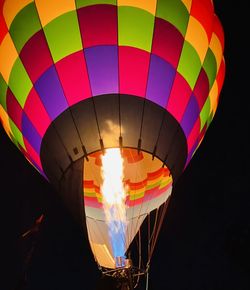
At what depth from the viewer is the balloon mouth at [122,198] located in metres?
3.91

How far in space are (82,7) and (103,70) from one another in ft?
1.46

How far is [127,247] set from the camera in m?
3.86

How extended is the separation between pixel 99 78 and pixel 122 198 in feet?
4.74

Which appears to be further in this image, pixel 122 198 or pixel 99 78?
pixel 122 198

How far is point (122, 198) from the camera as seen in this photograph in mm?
Result: 3930

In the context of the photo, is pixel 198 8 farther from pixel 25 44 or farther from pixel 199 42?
pixel 25 44

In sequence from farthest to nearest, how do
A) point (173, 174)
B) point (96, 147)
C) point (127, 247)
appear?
point (127, 247)
point (173, 174)
point (96, 147)

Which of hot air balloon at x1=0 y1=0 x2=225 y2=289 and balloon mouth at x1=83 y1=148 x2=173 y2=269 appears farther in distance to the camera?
balloon mouth at x1=83 y1=148 x2=173 y2=269

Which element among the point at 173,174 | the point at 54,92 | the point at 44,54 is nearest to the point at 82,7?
the point at 44,54

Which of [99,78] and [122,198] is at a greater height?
[99,78]

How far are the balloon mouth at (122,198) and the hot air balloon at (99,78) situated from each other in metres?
0.76

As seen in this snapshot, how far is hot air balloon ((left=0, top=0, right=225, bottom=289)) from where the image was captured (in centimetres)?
284

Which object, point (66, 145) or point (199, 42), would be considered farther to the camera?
point (199, 42)

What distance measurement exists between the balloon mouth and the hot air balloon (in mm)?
758
